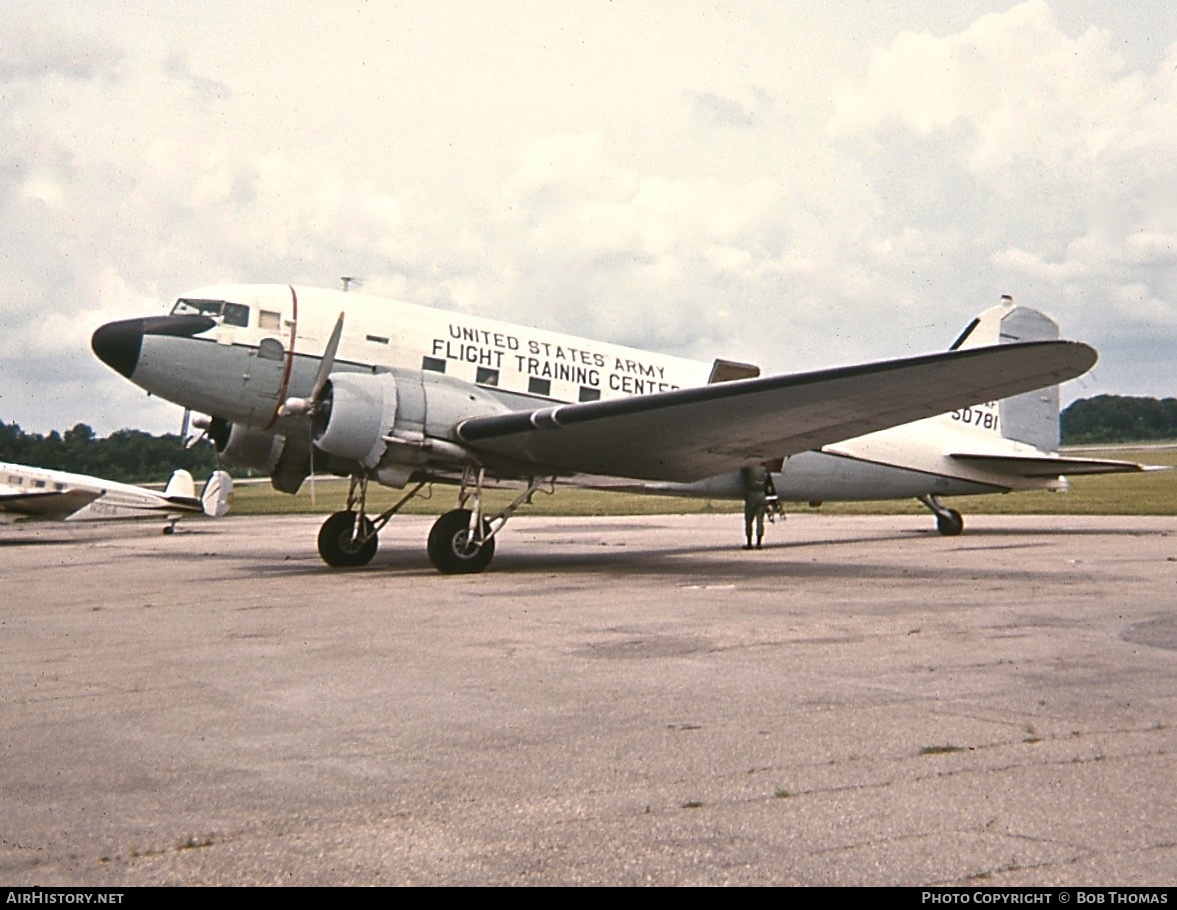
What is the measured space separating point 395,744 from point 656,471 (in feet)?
38.4

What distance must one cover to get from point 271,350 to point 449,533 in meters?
3.49

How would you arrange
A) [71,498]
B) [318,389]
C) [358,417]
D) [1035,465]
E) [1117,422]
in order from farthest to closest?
[1117,422] < [71,498] < [1035,465] < [318,389] < [358,417]

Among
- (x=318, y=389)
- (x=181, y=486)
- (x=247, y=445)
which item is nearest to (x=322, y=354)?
(x=318, y=389)

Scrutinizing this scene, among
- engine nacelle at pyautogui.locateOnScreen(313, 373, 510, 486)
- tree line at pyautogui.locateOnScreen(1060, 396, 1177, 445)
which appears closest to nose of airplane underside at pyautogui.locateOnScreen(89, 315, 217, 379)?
engine nacelle at pyautogui.locateOnScreen(313, 373, 510, 486)

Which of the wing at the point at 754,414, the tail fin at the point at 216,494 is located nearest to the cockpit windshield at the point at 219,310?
the wing at the point at 754,414

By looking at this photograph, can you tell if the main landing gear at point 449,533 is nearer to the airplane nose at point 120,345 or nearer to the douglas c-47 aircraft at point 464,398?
the douglas c-47 aircraft at point 464,398

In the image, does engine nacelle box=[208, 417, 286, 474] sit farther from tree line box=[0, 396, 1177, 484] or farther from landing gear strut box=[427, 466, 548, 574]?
tree line box=[0, 396, 1177, 484]

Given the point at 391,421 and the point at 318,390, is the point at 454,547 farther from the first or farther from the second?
the point at 318,390

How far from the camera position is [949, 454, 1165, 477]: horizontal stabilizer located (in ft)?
72.9

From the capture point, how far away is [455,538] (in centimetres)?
1503

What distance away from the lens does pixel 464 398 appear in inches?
619

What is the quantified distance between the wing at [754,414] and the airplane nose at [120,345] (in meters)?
4.32

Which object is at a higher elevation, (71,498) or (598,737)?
(71,498)

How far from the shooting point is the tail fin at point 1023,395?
2266 centimetres
